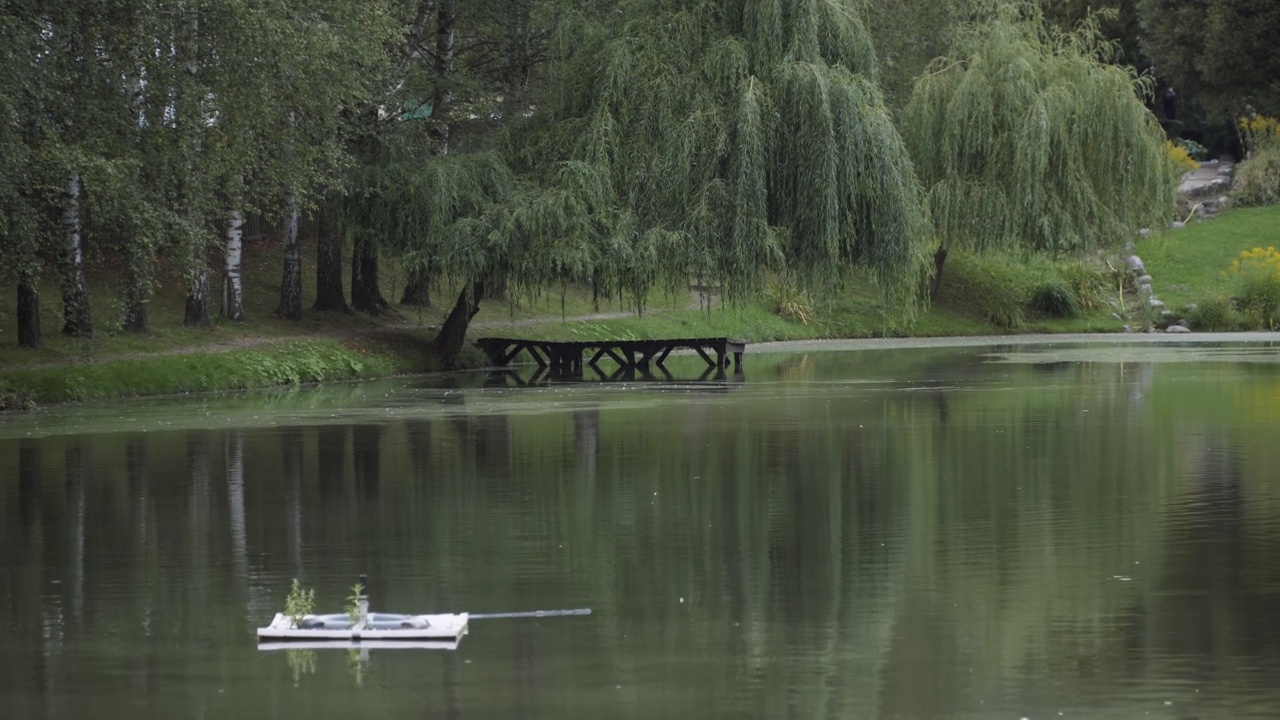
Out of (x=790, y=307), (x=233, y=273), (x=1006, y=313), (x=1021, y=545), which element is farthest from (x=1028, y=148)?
(x=1021, y=545)

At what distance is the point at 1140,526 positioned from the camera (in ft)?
44.9

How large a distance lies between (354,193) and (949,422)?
50.3ft

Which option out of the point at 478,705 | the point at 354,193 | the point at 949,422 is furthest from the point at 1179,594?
the point at 354,193

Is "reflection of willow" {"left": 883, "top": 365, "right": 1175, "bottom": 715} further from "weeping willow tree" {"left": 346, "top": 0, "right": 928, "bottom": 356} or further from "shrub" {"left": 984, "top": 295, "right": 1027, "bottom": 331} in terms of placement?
"shrub" {"left": 984, "top": 295, "right": 1027, "bottom": 331}

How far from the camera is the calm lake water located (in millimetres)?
8812

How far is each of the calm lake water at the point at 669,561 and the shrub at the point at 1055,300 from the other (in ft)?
94.3

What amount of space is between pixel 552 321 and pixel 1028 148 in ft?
42.7

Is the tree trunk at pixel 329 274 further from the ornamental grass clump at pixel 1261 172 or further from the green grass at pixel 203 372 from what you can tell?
the ornamental grass clump at pixel 1261 172

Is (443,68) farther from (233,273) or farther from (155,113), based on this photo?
(155,113)

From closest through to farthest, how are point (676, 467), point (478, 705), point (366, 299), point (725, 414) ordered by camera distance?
point (478, 705), point (676, 467), point (725, 414), point (366, 299)

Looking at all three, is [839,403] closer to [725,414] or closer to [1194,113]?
[725,414]

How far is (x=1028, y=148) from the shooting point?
147 feet

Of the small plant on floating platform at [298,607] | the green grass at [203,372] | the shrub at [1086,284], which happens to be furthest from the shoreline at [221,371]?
the small plant on floating platform at [298,607]

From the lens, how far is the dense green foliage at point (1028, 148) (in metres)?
45.3
